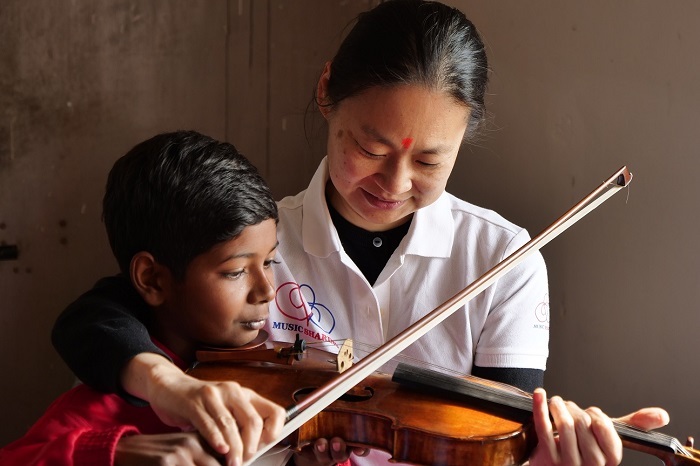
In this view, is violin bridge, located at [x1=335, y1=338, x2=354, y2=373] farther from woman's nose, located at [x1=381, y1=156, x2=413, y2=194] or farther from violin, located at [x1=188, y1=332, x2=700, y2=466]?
woman's nose, located at [x1=381, y1=156, x2=413, y2=194]

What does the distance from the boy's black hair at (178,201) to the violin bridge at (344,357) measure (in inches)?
7.6

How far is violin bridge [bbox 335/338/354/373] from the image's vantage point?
41.4 inches

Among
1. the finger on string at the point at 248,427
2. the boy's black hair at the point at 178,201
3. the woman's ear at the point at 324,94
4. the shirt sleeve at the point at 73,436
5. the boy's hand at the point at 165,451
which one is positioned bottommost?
the shirt sleeve at the point at 73,436

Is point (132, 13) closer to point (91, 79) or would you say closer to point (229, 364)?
point (91, 79)

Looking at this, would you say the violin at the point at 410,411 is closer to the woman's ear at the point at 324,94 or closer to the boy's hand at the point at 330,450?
the boy's hand at the point at 330,450

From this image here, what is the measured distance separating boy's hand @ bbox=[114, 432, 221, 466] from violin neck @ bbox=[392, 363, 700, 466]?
314 millimetres

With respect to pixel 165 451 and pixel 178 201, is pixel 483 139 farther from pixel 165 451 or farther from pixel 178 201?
pixel 165 451

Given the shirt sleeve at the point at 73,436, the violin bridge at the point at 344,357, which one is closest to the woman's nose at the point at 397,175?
the violin bridge at the point at 344,357

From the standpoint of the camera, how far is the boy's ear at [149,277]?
1081mm

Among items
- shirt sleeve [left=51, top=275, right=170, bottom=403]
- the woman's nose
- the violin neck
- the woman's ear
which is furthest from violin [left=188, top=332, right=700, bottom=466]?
the woman's ear

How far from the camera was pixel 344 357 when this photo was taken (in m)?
1.06

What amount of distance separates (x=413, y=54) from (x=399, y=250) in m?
0.31

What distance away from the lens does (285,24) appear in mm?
1655

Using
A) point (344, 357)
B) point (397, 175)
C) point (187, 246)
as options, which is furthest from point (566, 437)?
point (187, 246)
